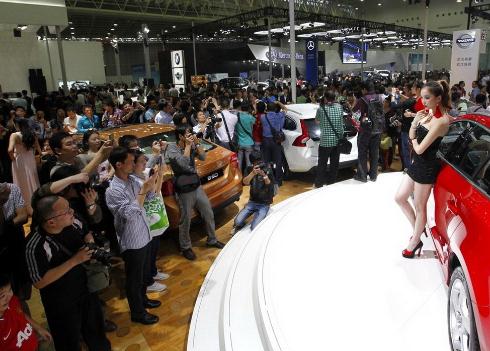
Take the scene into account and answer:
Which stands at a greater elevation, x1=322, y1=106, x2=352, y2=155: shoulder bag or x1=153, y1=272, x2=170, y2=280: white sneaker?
x1=322, y1=106, x2=352, y2=155: shoulder bag

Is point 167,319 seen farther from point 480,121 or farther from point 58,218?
point 480,121

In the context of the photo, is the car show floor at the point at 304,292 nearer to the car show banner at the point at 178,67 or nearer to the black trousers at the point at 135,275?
the black trousers at the point at 135,275

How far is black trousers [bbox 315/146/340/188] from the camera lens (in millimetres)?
5668

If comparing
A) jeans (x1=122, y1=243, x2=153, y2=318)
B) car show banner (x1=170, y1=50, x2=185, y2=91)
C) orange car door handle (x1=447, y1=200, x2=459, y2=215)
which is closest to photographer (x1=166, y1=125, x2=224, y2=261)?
jeans (x1=122, y1=243, x2=153, y2=318)

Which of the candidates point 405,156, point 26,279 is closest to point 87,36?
point 405,156

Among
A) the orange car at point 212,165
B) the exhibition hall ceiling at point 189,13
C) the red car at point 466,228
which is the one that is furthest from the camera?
the exhibition hall ceiling at point 189,13

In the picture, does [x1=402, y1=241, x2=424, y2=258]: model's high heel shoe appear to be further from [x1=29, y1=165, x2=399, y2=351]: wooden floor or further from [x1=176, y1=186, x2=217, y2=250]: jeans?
Answer: [x1=176, y1=186, x2=217, y2=250]: jeans

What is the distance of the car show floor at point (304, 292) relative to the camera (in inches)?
96.3

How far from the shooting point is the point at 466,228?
6.66ft

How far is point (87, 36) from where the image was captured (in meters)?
31.7

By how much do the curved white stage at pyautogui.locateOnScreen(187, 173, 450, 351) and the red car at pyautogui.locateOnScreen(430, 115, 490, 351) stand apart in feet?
1.18

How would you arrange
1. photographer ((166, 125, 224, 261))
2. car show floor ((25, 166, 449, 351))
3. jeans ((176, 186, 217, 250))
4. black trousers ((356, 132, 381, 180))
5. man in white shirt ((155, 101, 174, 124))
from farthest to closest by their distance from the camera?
man in white shirt ((155, 101, 174, 124))
black trousers ((356, 132, 381, 180))
jeans ((176, 186, 217, 250))
photographer ((166, 125, 224, 261))
car show floor ((25, 166, 449, 351))

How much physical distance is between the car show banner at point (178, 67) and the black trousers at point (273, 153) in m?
5.66

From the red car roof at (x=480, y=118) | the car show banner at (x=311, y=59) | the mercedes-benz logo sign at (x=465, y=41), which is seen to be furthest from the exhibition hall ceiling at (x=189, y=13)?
the red car roof at (x=480, y=118)
